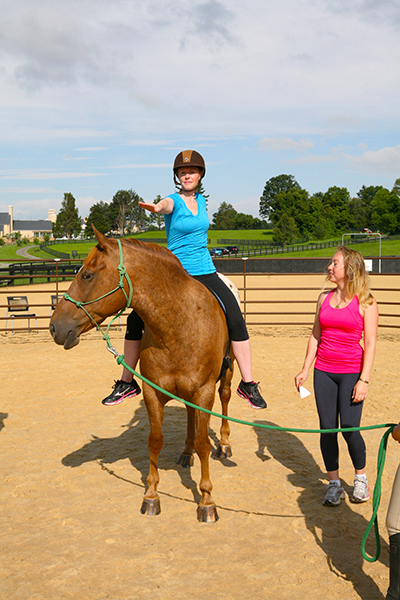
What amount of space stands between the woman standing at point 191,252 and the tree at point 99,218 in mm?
73538

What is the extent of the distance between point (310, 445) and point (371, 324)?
6.97 ft

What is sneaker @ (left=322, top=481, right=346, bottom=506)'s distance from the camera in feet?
12.5

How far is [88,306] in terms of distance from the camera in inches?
120

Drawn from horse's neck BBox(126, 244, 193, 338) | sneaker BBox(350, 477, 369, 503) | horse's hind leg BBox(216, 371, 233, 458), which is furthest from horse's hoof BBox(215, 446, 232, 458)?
horse's neck BBox(126, 244, 193, 338)

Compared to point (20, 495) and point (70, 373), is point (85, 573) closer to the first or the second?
point (20, 495)

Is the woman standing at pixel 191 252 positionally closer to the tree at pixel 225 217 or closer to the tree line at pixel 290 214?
the tree line at pixel 290 214

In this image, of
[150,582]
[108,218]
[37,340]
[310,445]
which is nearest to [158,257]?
[150,582]

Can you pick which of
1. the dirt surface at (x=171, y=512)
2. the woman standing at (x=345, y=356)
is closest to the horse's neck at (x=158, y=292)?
the woman standing at (x=345, y=356)

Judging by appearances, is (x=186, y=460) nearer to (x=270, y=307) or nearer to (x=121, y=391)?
(x=121, y=391)

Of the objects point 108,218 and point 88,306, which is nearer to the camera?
point 88,306

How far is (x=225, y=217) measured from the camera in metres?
112

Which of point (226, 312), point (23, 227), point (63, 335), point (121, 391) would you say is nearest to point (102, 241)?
point (63, 335)

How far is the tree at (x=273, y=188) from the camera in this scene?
115875 mm

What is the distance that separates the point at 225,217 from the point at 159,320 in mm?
110347
